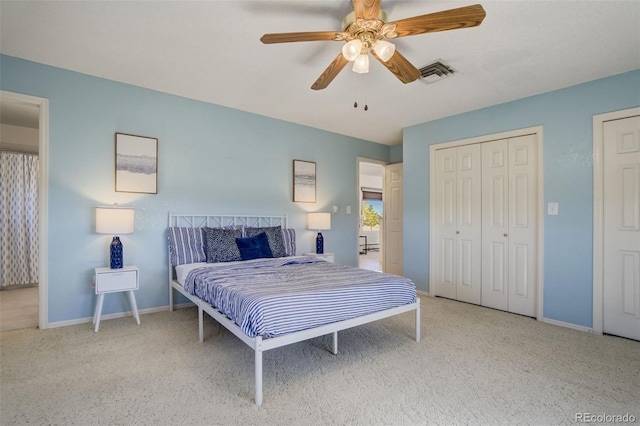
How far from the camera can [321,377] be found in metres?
2.21

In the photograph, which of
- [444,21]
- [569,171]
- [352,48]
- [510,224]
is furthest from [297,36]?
[510,224]

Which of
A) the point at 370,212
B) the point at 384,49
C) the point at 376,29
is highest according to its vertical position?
the point at 376,29

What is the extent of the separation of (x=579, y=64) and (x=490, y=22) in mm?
1253

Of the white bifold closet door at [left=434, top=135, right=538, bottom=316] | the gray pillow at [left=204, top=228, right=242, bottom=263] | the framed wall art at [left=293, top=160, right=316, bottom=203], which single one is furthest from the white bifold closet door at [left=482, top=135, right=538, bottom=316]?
the gray pillow at [left=204, top=228, right=242, bottom=263]

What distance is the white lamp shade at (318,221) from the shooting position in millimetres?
4690

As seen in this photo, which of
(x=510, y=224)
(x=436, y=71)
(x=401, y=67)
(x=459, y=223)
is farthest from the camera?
(x=459, y=223)

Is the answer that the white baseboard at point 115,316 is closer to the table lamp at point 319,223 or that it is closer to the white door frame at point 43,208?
the white door frame at point 43,208

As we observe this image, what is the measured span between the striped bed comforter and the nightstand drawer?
1.84 feet

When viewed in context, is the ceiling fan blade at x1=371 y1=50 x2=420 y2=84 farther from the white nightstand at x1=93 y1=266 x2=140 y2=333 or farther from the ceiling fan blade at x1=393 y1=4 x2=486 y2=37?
the white nightstand at x1=93 y1=266 x2=140 y2=333

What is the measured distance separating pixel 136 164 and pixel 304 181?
2.27 m

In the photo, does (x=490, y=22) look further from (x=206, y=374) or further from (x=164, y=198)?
(x=164, y=198)

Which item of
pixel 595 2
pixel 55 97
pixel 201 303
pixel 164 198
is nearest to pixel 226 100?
pixel 164 198

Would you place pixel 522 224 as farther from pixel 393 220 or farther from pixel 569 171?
pixel 393 220

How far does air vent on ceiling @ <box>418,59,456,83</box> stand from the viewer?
288 centimetres
